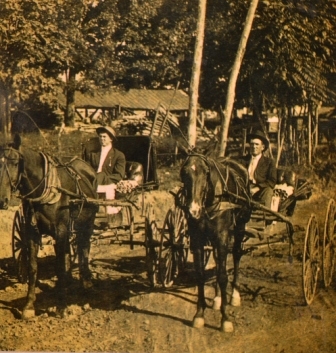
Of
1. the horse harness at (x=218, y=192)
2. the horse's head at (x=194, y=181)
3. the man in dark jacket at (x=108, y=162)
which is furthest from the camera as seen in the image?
the man in dark jacket at (x=108, y=162)

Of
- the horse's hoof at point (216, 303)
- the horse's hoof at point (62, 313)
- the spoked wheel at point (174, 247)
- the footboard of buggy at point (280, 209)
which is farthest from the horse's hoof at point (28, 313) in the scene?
the footboard of buggy at point (280, 209)

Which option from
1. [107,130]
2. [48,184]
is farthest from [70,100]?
[48,184]

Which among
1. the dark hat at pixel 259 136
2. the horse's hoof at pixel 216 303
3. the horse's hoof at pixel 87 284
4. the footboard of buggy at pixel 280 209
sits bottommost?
the horse's hoof at pixel 216 303

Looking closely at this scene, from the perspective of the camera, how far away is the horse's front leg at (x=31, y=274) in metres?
3.99

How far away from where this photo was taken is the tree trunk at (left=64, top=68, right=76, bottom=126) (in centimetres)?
401

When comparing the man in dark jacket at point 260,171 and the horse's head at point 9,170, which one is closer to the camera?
the horse's head at point 9,170

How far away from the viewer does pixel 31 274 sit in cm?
404

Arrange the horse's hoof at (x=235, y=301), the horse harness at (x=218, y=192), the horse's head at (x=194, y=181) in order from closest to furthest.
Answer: the horse's head at (x=194, y=181) < the horse harness at (x=218, y=192) < the horse's hoof at (x=235, y=301)

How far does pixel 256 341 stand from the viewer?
3.88 meters

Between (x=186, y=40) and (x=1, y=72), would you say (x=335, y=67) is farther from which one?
(x=1, y=72)

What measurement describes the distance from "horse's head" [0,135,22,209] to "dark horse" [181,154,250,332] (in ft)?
3.38

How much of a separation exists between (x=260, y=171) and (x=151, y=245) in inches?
35.7

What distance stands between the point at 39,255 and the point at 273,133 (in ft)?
6.00

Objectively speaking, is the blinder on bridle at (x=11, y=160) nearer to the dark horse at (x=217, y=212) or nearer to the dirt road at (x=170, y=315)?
the dirt road at (x=170, y=315)
